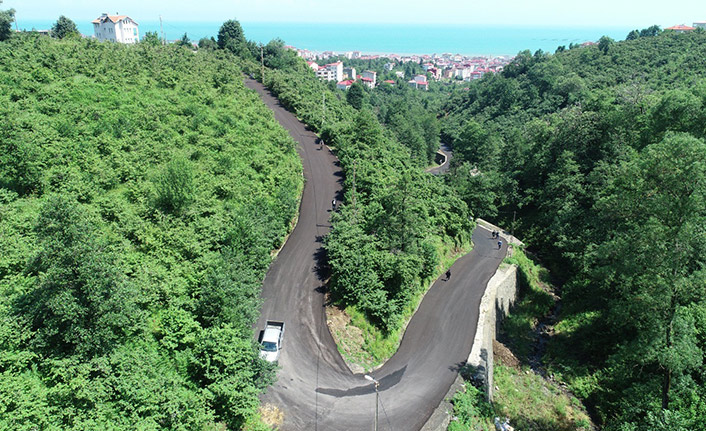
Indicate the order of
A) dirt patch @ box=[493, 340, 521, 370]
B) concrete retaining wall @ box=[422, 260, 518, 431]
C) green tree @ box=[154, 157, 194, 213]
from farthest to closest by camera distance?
1. dirt patch @ box=[493, 340, 521, 370]
2. green tree @ box=[154, 157, 194, 213]
3. concrete retaining wall @ box=[422, 260, 518, 431]

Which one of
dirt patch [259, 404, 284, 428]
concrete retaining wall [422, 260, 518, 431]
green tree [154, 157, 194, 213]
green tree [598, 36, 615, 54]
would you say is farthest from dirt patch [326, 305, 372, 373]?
green tree [598, 36, 615, 54]

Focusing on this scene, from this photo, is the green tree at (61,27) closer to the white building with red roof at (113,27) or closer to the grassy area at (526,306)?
the white building with red roof at (113,27)

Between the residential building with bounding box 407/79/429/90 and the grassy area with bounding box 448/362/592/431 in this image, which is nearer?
the grassy area with bounding box 448/362/592/431

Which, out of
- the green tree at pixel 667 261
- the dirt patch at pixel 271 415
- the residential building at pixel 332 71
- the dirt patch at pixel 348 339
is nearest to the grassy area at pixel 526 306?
the green tree at pixel 667 261

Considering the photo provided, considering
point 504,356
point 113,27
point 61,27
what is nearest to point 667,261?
point 504,356

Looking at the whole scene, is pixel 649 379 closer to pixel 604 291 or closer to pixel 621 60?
pixel 604 291

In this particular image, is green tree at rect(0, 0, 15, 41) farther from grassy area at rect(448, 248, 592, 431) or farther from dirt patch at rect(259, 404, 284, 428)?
grassy area at rect(448, 248, 592, 431)

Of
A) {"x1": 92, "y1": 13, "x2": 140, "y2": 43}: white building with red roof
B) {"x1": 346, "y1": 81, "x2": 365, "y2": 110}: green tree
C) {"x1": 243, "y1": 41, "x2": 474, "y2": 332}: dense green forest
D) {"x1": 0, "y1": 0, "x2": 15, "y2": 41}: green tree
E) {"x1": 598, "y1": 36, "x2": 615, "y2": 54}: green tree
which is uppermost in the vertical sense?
{"x1": 598, "y1": 36, "x2": 615, "y2": 54}: green tree
